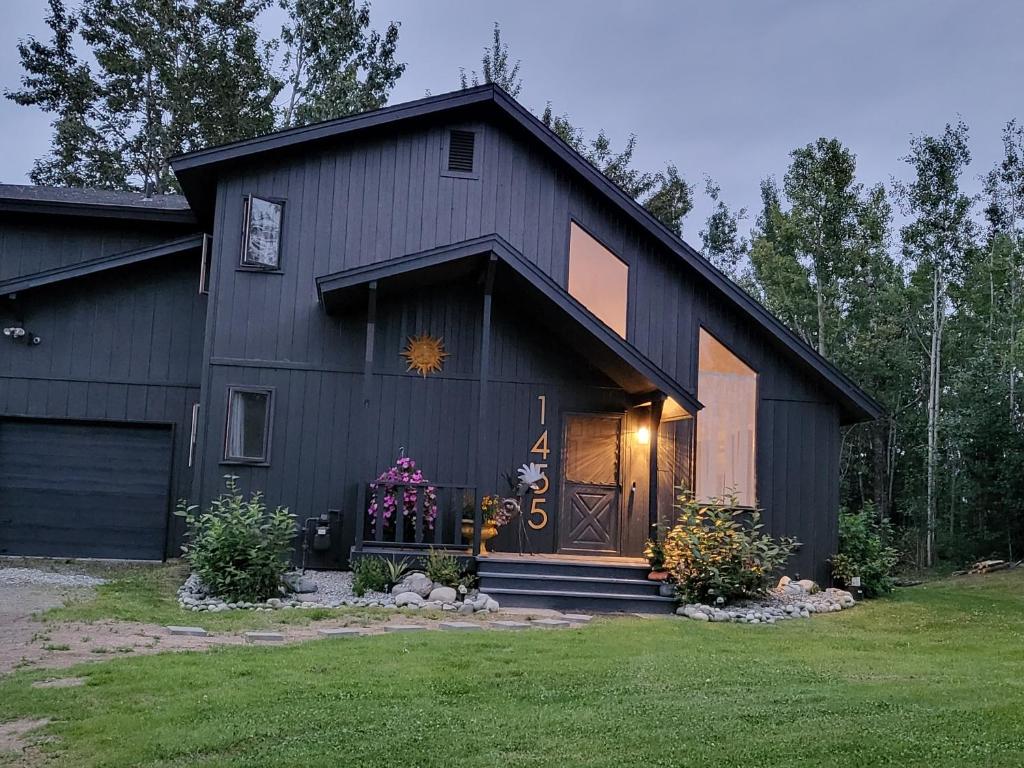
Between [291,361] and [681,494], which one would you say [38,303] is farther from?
[681,494]

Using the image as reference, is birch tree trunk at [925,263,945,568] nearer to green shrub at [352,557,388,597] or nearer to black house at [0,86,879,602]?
black house at [0,86,879,602]

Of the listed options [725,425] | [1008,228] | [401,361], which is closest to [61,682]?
[401,361]

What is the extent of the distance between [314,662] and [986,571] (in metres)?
16.0

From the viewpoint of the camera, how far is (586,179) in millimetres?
12992

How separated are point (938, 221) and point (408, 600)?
19.9m

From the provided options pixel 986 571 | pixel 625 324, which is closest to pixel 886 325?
pixel 986 571

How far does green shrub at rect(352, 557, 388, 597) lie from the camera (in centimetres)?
1057

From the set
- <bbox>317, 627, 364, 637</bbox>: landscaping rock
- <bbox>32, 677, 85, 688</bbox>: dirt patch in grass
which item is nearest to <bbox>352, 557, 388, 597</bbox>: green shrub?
<bbox>317, 627, 364, 637</bbox>: landscaping rock

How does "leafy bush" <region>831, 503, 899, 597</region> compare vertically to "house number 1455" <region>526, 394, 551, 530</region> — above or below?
below

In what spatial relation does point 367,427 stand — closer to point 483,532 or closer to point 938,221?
point 483,532

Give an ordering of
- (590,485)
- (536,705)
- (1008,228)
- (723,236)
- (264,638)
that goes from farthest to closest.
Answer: (723,236), (1008,228), (590,485), (264,638), (536,705)

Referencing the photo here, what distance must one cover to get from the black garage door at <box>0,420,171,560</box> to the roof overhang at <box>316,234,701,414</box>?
3.56 metres

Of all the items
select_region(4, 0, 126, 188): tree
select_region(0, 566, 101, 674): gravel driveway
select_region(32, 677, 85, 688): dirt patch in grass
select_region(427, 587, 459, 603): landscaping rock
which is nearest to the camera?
select_region(32, 677, 85, 688): dirt patch in grass

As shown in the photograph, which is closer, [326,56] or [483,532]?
[483,532]
